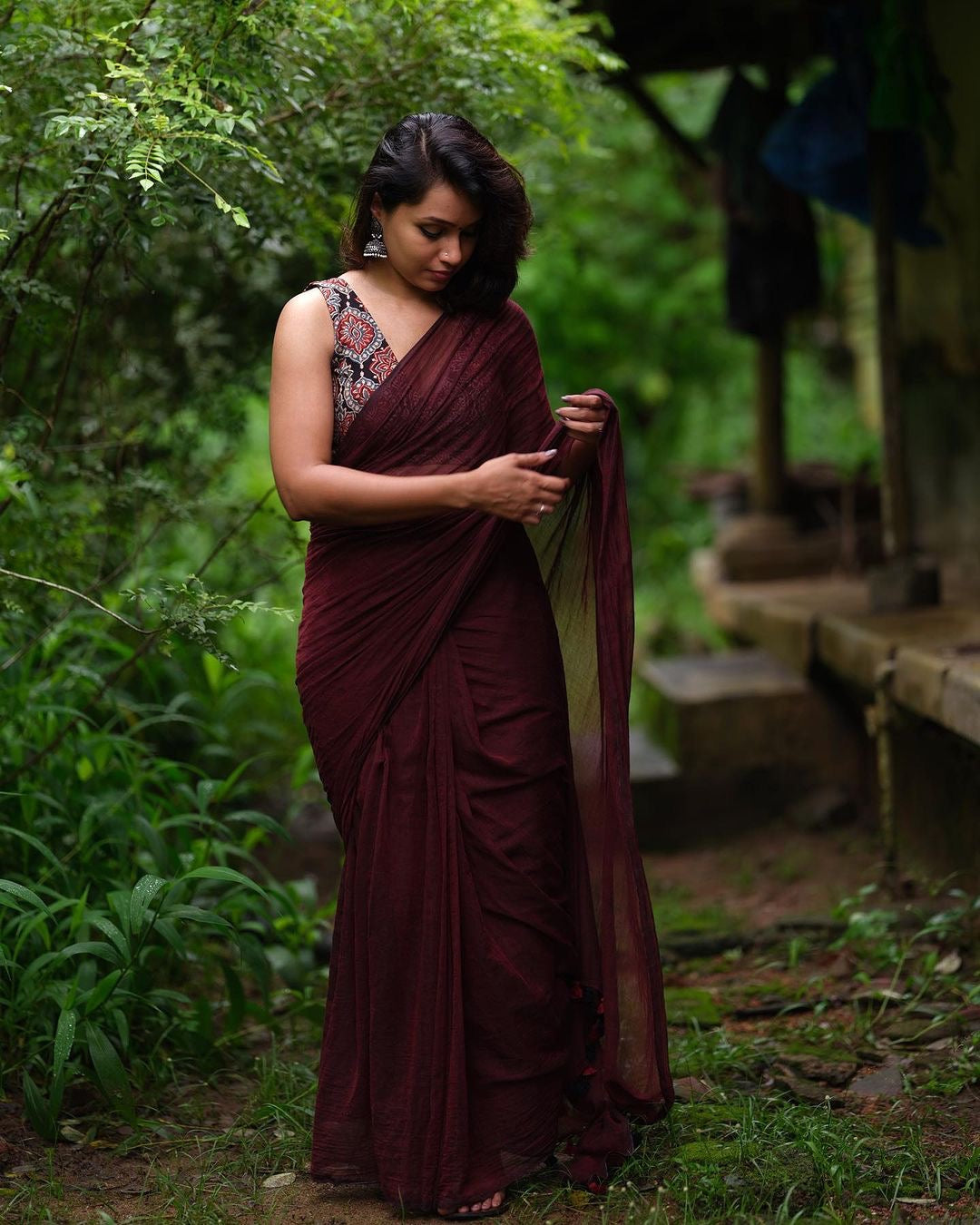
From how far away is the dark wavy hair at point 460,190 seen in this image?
271 centimetres

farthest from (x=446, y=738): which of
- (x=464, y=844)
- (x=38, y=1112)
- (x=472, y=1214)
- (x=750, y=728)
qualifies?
(x=750, y=728)

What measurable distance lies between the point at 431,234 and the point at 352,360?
0.92ft

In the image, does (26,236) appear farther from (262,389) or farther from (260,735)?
(260,735)

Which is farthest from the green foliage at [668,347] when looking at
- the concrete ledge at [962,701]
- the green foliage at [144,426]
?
the concrete ledge at [962,701]

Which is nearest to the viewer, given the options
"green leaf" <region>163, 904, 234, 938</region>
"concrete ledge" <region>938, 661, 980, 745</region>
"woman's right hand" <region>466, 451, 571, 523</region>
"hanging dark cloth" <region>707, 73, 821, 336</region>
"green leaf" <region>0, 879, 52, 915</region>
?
"woman's right hand" <region>466, 451, 571, 523</region>

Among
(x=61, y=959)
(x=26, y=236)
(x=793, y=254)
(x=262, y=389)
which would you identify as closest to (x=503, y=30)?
(x=26, y=236)

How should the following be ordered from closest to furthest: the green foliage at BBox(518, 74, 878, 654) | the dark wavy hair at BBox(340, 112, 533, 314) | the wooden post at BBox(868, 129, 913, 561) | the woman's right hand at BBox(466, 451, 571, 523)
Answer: the woman's right hand at BBox(466, 451, 571, 523) < the dark wavy hair at BBox(340, 112, 533, 314) < the wooden post at BBox(868, 129, 913, 561) < the green foliage at BBox(518, 74, 878, 654)

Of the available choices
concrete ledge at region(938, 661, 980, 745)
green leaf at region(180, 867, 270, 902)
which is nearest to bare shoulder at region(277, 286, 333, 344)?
green leaf at region(180, 867, 270, 902)

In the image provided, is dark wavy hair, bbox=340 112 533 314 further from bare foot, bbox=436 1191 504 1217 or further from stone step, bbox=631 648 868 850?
stone step, bbox=631 648 868 850

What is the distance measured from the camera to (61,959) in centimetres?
320

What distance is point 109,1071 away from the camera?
3098 mm

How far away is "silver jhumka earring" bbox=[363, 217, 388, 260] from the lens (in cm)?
285

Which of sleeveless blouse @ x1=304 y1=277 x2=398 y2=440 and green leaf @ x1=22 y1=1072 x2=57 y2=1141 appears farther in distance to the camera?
green leaf @ x1=22 y1=1072 x2=57 y2=1141

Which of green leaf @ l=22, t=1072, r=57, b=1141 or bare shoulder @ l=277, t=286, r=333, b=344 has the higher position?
bare shoulder @ l=277, t=286, r=333, b=344
